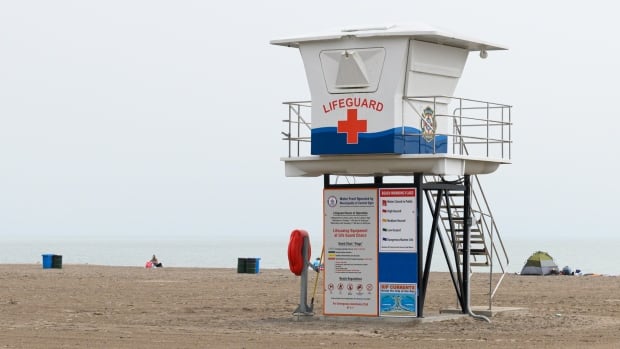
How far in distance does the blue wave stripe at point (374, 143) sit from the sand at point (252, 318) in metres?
3.41

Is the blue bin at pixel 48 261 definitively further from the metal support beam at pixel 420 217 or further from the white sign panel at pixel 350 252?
the metal support beam at pixel 420 217

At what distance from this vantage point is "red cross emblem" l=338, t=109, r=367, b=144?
26.0 m

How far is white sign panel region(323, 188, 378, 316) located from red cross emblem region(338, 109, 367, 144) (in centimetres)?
124

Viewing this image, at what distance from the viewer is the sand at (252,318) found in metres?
22.8

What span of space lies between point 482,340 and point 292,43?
7.62 metres

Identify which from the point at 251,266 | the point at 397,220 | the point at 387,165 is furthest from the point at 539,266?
the point at 387,165

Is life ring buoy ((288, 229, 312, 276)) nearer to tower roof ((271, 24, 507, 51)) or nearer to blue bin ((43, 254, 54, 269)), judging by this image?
tower roof ((271, 24, 507, 51))

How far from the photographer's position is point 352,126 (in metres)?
26.1

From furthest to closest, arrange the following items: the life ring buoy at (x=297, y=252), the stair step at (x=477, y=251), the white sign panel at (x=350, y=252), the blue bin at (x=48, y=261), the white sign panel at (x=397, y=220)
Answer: the blue bin at (x=48, y=261) → the stair step at (x=477, y=251) → the life ring buoy at (x=297, y=252) → the white sign panel at (x=350, y=252) → the white sign panel at (x=397, y=220)

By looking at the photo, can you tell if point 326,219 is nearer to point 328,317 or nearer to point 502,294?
point 328,317

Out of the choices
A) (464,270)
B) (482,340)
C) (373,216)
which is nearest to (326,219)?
(373,216)

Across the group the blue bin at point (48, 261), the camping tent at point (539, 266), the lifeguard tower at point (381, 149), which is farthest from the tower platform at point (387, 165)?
the blue bin at point (48, 261)

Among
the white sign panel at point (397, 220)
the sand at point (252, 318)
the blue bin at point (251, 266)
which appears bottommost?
the sand at point (252, 318)

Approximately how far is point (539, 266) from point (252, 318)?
24945 millimetres
